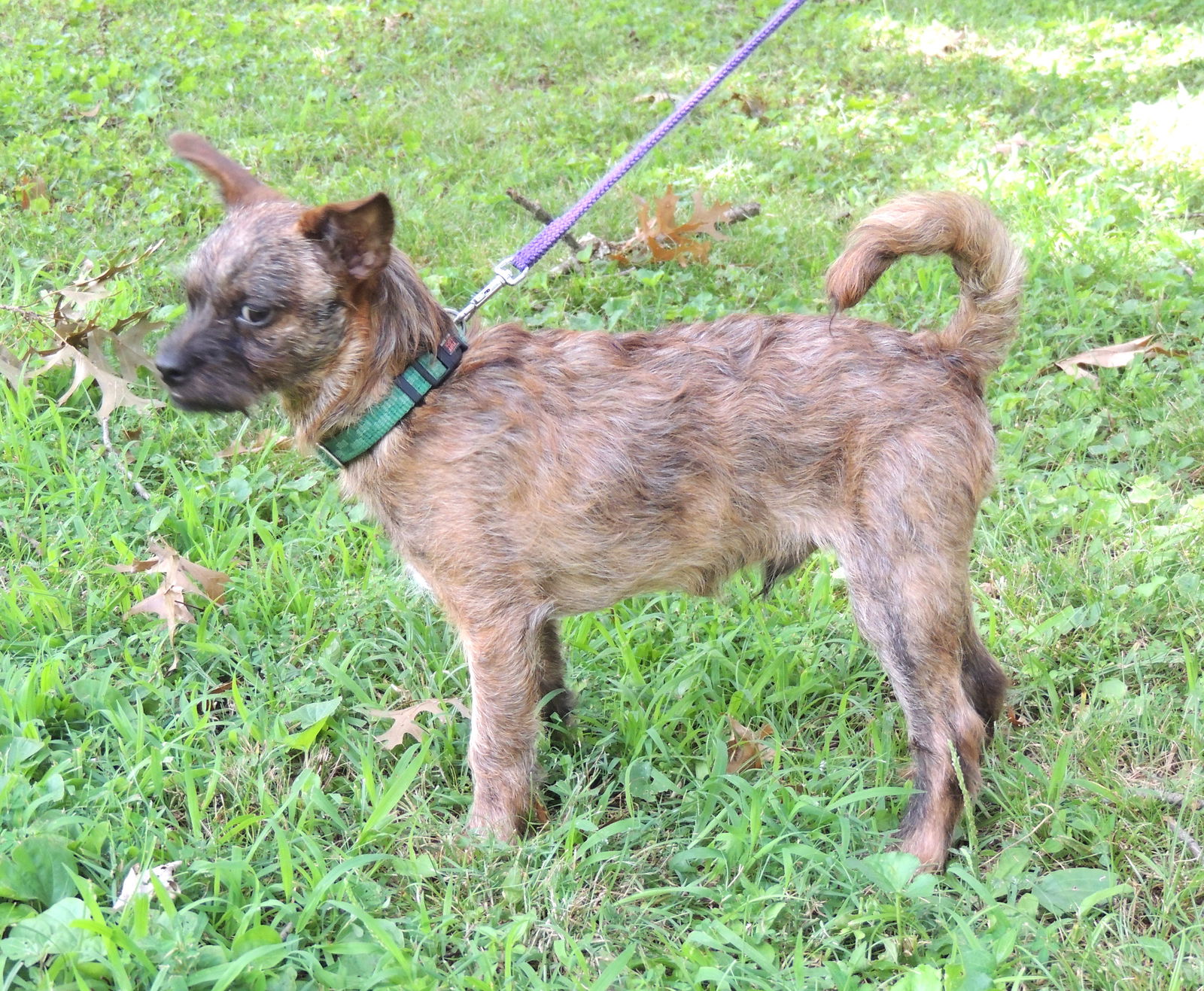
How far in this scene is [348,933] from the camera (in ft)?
8.75

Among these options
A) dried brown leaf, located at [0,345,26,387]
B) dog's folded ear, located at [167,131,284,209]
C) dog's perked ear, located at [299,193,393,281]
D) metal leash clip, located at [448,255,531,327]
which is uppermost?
dog's folded ear, located at [167,131,284,209]

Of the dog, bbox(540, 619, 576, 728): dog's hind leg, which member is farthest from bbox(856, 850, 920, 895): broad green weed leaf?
bbox(540, 619, 576, 728): dog's hind leg

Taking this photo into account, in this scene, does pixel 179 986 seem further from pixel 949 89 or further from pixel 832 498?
pixel 949 89

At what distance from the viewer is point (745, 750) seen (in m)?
3.39

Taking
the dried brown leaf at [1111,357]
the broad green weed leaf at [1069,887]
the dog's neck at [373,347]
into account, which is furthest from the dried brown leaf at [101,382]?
the dried brown leaf at [1111,357]

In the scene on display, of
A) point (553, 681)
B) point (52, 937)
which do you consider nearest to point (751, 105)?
point (553, 681)

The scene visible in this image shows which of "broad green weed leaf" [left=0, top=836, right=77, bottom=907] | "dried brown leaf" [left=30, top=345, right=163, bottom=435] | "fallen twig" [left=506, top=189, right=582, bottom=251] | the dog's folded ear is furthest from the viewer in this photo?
"fallen twig" [left=506, top=189, right=582, bottom=251]

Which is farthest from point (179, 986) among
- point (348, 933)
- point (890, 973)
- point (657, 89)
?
point (657, 89)

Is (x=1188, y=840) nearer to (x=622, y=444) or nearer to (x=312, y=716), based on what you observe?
(x=622, y=444)

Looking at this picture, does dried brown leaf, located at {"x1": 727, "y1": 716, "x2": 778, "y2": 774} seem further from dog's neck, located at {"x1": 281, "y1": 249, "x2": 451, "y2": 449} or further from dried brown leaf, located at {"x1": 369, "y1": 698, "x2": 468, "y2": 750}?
dog's neck, located at {"x1": 281, "y1": 249, "x2": 451, "y2": 449}

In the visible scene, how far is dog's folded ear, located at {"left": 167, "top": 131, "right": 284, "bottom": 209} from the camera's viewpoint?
328 cm

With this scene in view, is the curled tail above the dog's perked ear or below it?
below

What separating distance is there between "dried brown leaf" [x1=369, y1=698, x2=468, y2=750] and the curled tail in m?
1.78

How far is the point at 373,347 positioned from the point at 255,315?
338 mm
